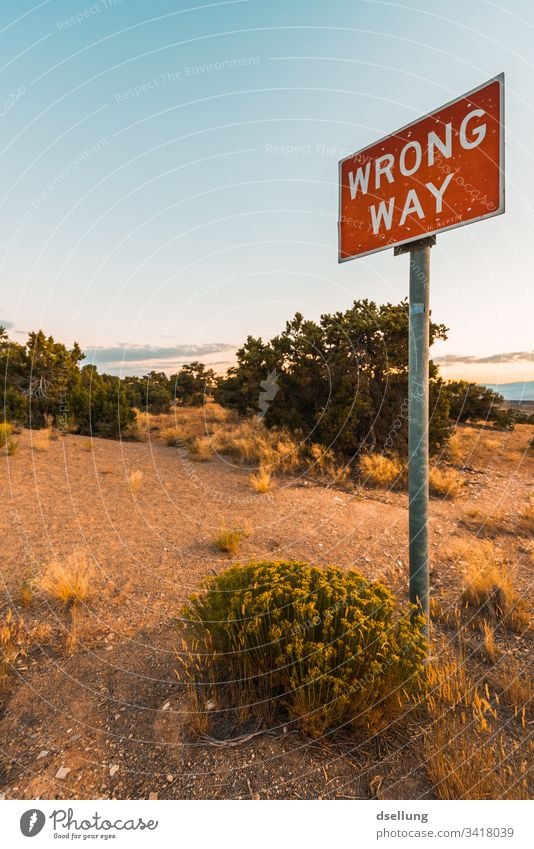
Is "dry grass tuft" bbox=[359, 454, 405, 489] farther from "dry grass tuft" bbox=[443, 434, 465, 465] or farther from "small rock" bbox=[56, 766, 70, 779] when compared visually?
"small rock" bbox=[56, 766, 70, 779]

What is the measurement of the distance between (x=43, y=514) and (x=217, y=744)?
608cm

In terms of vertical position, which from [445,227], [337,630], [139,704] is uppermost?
[445,227]

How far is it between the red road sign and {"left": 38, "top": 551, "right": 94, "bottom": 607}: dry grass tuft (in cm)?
459

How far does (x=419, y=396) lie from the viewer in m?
3.32

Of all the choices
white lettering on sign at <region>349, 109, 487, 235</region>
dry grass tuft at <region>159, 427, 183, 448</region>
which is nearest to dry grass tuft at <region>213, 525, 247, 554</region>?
white lettering on sign at <region>349, 109, 487, 235</region>

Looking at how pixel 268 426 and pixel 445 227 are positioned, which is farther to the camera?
pixel 268 426

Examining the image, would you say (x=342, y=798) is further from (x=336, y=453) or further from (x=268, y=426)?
(x=268, y=426)

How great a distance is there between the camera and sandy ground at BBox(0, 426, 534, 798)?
251 cm

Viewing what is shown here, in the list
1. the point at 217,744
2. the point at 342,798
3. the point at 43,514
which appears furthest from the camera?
the point at 43,514

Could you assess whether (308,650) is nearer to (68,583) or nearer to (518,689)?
(518,689)

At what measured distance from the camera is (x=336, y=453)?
38.1 feet

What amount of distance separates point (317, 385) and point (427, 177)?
9.79 m

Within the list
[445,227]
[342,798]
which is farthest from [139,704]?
[445,227]

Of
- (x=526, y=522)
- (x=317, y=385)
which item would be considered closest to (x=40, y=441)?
(x=317, y=385)
